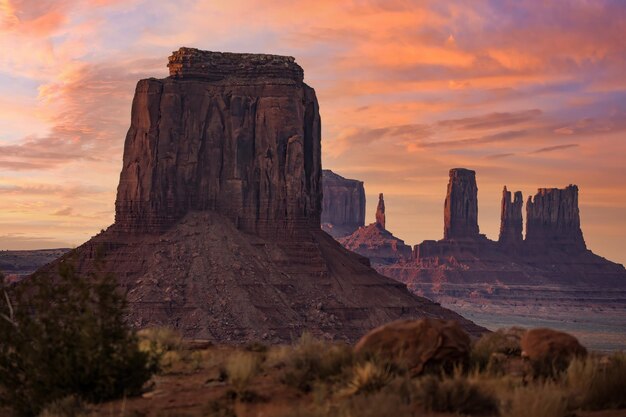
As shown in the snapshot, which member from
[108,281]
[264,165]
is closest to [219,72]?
[264,165]

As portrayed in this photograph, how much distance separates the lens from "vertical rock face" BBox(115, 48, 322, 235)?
397 ft

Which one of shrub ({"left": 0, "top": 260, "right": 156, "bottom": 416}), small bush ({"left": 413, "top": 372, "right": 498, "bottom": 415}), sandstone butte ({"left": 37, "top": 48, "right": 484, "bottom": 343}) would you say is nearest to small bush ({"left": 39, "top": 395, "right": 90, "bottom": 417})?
shrub ({"left": 0, "top": 260, "right": 156, "bottom": 416})

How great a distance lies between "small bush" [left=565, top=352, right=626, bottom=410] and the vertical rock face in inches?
3944

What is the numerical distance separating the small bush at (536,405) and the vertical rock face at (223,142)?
102578mm

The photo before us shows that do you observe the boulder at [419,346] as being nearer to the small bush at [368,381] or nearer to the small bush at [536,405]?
the small bush at [368,381]

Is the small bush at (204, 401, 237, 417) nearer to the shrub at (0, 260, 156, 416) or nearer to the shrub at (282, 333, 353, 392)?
the shrub at (282, 333, 353, 392)

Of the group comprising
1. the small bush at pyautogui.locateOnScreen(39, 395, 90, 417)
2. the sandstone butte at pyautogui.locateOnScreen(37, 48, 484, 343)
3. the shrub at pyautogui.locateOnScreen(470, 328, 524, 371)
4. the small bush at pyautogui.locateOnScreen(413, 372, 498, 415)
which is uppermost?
the sandstone butte at pyautogui.locateOnScreen(37, 48, 484, 343)

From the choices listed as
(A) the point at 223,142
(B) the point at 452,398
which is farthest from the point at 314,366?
(A) the point at 223,142

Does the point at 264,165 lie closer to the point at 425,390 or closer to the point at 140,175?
the point at 140,175

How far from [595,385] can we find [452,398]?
2.92 metres

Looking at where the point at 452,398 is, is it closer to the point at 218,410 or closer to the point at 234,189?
the point at 218,410

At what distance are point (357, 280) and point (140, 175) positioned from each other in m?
27.3

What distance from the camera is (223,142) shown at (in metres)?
124

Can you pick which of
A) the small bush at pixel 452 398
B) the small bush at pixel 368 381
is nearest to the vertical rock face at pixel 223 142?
the small bush at pixel 368 381
